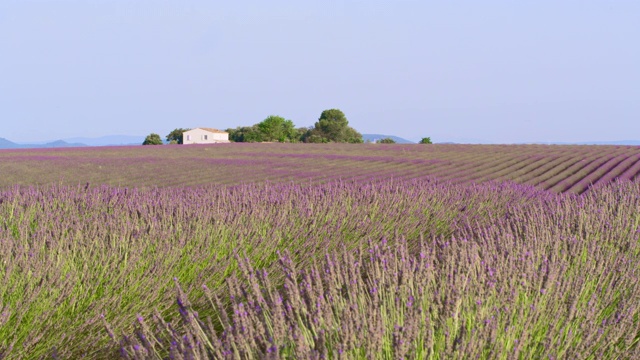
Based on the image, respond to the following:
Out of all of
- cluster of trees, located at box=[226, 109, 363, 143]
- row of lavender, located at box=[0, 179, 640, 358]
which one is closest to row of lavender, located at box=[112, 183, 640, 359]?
row of lavender, located at box=[0, 179, 640, 358]

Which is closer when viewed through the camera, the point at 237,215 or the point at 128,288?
the point at 128,288

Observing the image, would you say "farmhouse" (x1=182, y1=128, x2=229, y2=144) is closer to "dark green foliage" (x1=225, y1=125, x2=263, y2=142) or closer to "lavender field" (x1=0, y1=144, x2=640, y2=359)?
"dark green foliage" (x1=225, y1=125, x2=263, y2=142)

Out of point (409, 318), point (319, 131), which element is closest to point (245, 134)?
point (319, 131)

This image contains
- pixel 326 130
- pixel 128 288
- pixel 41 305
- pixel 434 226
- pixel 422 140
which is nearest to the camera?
pixel 41 305

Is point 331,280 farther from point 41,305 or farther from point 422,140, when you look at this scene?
point 422,140

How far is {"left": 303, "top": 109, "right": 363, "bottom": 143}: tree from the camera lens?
6025cm

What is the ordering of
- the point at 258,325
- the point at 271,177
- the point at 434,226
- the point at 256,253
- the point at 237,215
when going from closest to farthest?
1. the point at 258,325
2. the point at 256,253
3. the point at 237,215
4. the point at 434,226
5. the point at 271,177

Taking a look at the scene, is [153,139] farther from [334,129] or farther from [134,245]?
[134,245]

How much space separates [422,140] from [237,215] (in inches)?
1996

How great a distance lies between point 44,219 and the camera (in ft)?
15.4

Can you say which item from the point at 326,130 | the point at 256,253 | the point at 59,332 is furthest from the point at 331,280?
the point at 326,130

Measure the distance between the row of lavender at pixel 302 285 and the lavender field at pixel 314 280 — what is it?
1 centimetres

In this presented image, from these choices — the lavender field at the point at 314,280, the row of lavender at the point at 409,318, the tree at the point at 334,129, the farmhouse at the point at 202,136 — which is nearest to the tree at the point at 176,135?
the farmhouse at the point at 202,136

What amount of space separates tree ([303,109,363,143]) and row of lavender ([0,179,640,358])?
5313 cm
